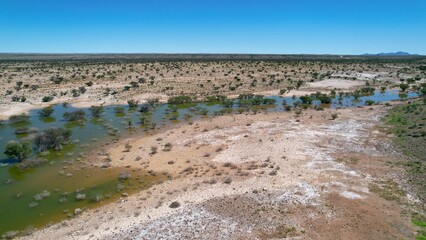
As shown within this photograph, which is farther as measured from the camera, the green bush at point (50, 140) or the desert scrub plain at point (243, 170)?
the green bush at point (50, 140)

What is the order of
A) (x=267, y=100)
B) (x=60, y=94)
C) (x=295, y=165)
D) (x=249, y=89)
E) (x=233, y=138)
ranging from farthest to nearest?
(x=249, y=89)
(x=60, y=94)
(x=267, y=100)
(x=233, y=138)
(x=295, y=165)

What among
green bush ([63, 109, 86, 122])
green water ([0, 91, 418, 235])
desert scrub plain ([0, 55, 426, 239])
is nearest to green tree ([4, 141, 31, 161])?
green water ([0, 91, 418, 235])

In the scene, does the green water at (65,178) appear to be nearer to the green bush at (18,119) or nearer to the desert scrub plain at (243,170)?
the desert scrub plain at (243,170)

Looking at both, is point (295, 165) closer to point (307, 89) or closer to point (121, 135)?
point (121, 135)

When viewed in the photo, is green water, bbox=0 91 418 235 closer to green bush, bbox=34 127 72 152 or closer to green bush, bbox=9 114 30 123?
green bush, bbox=34 127 72 152

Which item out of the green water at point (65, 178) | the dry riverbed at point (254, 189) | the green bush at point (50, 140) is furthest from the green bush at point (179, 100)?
the green bush at point (50, 140)

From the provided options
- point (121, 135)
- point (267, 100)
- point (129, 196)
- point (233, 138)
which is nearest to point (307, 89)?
point (267, 100)

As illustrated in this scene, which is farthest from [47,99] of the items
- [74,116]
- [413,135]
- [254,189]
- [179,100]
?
[413,135]
